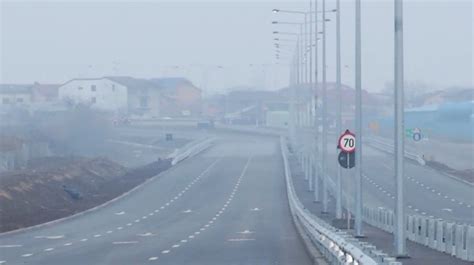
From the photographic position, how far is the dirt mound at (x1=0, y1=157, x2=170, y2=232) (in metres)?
54.7

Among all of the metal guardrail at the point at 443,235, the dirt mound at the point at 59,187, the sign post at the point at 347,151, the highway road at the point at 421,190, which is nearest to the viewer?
the metal guardrail at the point at 443,235

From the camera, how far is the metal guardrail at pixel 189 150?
10469 centimetres

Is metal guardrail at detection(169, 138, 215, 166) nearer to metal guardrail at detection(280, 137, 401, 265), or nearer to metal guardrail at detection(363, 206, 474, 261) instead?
metal guardrail at detection(363, 206, 474, 261)

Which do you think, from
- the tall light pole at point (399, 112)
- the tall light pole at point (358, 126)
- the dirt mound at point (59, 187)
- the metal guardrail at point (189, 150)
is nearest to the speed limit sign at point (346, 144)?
the tall light pole at point (358, 126)

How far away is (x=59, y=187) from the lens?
68750 millimetres

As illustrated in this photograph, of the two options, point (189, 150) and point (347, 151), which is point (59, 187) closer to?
Answer: point (347, 151)

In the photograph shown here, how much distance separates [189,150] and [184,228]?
215ft

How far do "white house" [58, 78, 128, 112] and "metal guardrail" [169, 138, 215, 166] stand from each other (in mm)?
48302

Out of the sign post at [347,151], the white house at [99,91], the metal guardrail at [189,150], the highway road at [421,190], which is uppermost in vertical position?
the white house at [99,91]

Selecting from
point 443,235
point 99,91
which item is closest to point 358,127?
point 443,235

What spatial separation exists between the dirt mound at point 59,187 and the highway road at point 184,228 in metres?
1.26

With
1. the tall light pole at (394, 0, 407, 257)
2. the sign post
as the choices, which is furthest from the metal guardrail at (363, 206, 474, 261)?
the sign post

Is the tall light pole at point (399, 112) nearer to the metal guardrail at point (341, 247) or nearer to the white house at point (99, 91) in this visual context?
the metal guardrail at point (341, 247)

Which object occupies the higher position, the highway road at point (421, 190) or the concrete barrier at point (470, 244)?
the concrete barrier at point (470, 244)
